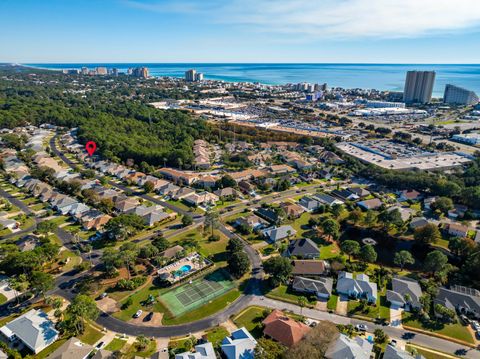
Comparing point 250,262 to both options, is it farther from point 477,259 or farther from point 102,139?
point 102,139

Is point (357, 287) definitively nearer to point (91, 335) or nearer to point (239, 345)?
point (239, 345)

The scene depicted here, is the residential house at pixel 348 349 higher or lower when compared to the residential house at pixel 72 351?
higher

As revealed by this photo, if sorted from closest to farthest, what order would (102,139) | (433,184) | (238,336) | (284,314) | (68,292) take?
(238,336)
(284,314)
(68,292)
(433,184)
(102,139)

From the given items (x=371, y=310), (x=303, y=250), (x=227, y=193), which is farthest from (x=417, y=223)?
(x=227, y=193)

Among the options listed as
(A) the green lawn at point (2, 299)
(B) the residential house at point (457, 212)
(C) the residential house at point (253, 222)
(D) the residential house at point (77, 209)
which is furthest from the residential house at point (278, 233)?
(A) the green lawn at point (2, 299)

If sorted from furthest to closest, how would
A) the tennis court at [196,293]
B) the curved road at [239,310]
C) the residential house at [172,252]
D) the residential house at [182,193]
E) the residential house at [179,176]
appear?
the residential house at [179,176] → the residential house at [182,193] → the residential house at [172,252] → the tennis court at [196,293] → the curved road at [239,310]

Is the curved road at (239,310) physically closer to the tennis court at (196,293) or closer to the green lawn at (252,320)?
the green lawn at (252,320)

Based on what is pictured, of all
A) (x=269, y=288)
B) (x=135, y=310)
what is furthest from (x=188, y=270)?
(x=269, y=288)
